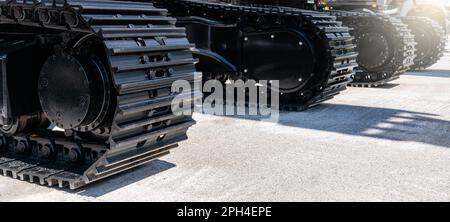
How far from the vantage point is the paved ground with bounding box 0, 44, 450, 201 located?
161 inches

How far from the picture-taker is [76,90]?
4270 millimetres

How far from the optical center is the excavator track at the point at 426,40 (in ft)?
47.8

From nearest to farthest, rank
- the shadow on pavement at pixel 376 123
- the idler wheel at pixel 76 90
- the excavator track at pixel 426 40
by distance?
the idler wheel at pixel 76 90, the shadow on pavement at pixel 376 123, the excavator track at pixel 426 40

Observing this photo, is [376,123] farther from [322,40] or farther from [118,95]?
[118,95]

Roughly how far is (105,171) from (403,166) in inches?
109

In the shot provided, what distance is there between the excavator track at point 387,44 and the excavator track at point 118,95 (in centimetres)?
714

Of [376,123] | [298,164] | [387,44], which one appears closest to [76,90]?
[298,164]

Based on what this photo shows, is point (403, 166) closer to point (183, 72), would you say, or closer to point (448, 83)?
point (183, 72)

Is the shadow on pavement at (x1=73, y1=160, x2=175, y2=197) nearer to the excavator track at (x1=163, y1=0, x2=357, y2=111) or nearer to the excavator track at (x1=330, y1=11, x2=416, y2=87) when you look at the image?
the excavator track at (x1=163, y1=0, x2=357, y2=111)

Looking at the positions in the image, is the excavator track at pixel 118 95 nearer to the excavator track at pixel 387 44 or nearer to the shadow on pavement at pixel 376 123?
the shadow on pavement at pixel 376 123

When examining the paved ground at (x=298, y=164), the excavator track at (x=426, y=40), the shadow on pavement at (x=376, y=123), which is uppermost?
the excavator track at (x=426, y=40)

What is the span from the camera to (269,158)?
519 cm

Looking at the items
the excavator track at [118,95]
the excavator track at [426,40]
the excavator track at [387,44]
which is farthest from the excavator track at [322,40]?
the excavator track at [426,40]

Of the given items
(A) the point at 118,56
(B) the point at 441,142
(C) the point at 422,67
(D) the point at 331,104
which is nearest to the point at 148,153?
(A) the point at 118,56
